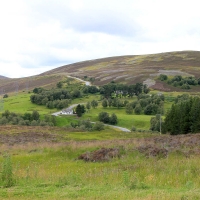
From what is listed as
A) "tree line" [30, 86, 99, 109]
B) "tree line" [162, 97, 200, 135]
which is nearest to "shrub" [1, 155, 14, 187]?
"tree line" [162, 97, 200, 135]

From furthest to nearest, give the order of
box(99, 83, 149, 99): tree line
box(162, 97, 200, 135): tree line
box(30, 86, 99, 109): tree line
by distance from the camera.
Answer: box(99, 83, 149, 99): tree line < box(30, 86, 99, 109): tree line < box(162, 97, 200, 135): tree line

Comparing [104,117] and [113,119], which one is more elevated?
[104,117]

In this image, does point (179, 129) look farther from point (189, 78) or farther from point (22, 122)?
point (189, 78)

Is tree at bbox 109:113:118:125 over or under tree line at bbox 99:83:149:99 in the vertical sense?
under

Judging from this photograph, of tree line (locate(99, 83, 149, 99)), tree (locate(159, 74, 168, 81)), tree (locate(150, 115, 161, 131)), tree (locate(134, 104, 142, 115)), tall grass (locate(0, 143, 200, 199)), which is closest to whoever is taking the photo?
tall grass (locate(0, 143, 200, 199))

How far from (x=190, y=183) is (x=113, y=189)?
3.01m

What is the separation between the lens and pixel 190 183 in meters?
11.5

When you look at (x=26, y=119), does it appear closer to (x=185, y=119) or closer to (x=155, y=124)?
(x=155, y=124)

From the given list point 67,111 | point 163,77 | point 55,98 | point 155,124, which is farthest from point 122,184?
point 163,77

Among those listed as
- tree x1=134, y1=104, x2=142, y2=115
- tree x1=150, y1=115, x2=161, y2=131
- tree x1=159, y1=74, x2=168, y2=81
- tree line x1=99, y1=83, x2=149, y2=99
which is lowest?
tree x1=150, y1=115, x2=161, y2=131

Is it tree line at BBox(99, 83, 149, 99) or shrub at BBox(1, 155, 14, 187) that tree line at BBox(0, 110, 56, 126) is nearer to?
tree line at BBox(99, 83, 149, 99)

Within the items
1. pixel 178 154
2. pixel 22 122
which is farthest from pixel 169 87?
pixel 178 154

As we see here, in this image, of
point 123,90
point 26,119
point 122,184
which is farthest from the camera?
point 123,90

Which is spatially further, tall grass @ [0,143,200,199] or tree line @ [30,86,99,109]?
tree line @ [30,86,99,109]
